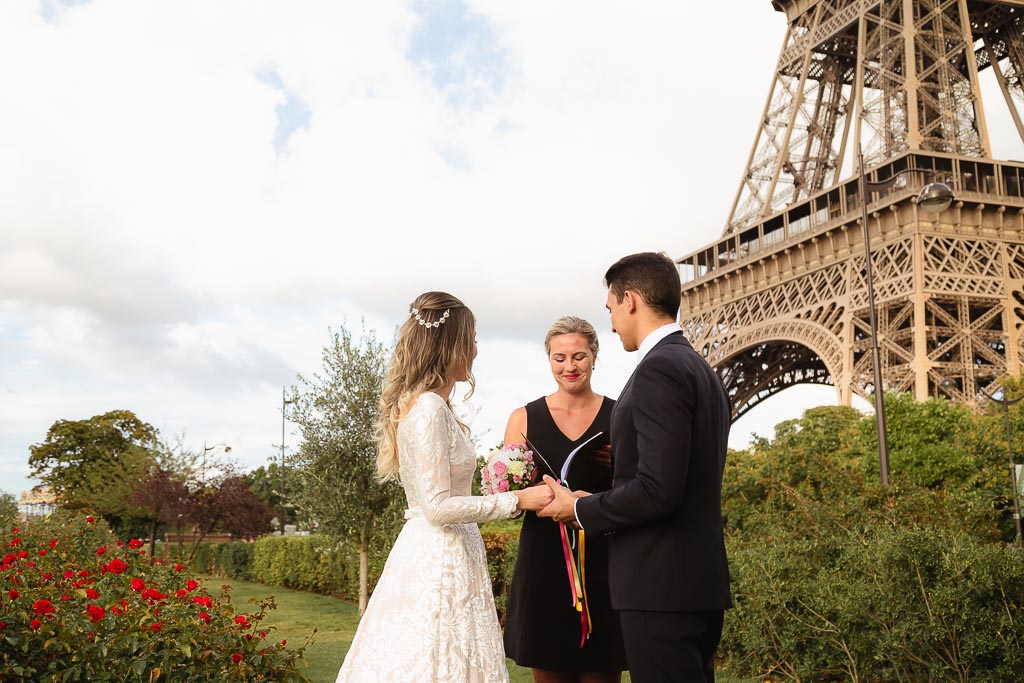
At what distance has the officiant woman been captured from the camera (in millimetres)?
3682

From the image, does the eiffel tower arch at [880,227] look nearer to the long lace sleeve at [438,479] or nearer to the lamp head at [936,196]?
the lamp head at [936,196]

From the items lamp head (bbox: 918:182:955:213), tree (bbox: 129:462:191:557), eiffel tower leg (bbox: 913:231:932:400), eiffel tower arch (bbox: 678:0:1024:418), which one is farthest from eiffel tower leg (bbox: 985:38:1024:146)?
tree (bbox: 129:462:191:557)

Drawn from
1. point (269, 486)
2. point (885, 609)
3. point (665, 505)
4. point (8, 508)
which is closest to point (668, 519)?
point (665, 505)

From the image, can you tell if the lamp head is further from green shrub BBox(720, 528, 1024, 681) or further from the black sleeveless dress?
the black sleeveless dress

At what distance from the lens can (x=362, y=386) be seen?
13867 mm

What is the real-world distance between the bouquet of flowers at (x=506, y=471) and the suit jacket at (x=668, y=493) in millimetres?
738

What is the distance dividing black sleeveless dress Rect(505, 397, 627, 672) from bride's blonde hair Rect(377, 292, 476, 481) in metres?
0.76

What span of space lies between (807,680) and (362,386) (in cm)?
912

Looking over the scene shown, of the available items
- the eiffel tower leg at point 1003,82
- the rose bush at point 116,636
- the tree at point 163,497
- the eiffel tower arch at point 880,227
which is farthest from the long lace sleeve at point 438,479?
the eiffel tower leg at point 1003,82

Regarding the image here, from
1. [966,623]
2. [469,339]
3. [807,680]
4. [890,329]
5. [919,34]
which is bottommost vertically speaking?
[807,680]

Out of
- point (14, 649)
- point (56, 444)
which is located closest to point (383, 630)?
point (14, 649)

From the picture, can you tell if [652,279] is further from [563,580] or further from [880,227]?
[880,227]

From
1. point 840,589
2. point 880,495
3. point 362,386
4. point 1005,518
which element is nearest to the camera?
point 840,589

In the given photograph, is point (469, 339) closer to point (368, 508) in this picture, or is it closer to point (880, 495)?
point (880, 495)
